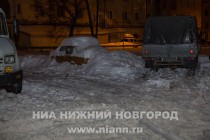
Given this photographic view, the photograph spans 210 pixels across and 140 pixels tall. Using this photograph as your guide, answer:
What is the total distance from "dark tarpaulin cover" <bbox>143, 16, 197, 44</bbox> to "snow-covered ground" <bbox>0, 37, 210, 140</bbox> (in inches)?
57.2

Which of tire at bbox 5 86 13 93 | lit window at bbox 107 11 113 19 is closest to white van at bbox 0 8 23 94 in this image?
tire at bbox 5 86 13 93

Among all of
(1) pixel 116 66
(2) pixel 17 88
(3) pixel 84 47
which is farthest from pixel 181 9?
(2) pixel 17 88

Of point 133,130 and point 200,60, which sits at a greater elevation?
point 133,130

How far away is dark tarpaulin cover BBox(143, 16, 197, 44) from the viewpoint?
17672mm

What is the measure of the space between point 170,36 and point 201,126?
10218mm

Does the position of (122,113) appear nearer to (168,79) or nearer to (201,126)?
(201,126)

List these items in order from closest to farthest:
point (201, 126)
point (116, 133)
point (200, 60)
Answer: point (116, 133), point (201, 126), point (200, 60)

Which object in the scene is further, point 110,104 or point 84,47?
point 84,47

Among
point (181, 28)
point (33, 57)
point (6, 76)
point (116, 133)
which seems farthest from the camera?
point (33, 57)

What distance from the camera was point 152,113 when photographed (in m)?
9.38

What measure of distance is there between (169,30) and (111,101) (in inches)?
319

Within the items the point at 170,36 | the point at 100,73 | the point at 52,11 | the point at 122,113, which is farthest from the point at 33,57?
the point at 52,11

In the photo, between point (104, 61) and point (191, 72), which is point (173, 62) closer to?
point (191, 72)

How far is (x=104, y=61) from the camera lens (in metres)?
19.2
